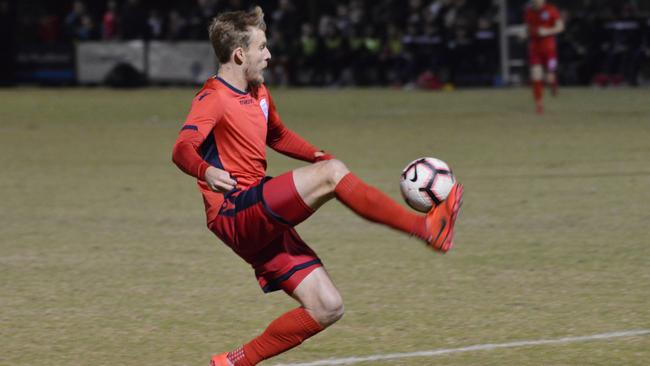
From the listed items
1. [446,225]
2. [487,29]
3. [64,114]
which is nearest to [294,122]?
[64,114]

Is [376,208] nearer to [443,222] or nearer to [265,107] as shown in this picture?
[443,222]

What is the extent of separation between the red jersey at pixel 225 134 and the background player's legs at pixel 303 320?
0.53 meters

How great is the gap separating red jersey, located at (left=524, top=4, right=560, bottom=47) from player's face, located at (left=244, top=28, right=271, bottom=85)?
19.4 metres

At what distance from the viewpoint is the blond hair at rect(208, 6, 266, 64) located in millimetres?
5699

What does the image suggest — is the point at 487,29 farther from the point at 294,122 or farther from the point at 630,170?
the point at 630,170

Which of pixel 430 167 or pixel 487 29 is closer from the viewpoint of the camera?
pixel 430 167

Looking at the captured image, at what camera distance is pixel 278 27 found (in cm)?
3488

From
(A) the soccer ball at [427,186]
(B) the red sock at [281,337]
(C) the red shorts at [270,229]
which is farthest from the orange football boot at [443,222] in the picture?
(B) the red sock at [281,337]

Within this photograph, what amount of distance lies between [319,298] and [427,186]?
0.68 m

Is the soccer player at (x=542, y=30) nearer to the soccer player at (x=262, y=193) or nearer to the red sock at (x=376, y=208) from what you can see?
the soccer player at (x=262, y=193)

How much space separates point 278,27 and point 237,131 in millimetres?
29522

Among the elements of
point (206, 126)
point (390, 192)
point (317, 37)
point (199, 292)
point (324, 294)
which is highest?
point (206, 126)

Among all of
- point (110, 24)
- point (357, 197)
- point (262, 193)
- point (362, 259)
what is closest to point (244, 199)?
point (262, 193)

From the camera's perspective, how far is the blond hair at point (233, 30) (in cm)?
570
